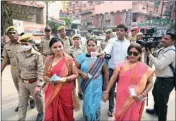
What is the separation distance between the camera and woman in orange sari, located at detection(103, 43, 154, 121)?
9.84 ft

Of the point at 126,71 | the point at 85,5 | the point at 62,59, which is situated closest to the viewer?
the point at 126,71

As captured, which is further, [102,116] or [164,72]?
[102,116]

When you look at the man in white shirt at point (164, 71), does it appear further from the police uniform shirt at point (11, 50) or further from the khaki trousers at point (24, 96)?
the police uniform shirt at point (11, 50)

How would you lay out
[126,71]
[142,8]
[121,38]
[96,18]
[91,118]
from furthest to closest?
[96,18] < [142,8] < [121,38] < [91,118] < [126,71]

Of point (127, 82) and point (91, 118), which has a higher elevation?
point (127, 82)

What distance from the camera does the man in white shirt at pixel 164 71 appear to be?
346 cm

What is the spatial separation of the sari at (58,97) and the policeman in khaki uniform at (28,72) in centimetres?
32

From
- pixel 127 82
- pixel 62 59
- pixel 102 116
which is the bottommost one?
pixel 102 116

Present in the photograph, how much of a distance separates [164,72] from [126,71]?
3.10ft

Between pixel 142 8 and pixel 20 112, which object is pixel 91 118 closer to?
pixel 20 112

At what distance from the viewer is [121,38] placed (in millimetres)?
4227

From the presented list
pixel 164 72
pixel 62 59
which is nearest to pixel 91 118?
pixel 62 59

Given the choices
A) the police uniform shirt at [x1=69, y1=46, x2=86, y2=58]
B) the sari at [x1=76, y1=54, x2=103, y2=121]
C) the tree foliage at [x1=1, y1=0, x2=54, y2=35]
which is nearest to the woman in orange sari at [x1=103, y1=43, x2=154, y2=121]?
the sari at [x1=76, y1=54, x2=103, y2=121]

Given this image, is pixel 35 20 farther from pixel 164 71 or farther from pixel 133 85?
pixel 133 85
